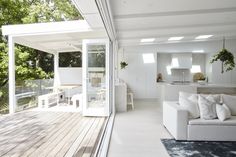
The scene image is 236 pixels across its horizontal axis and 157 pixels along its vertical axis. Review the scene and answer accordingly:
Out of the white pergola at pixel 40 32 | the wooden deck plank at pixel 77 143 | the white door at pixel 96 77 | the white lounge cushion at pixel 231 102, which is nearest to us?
the wooden deck plank at pixel 77 143

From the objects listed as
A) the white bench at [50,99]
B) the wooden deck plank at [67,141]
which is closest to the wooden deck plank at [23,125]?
the wooden deck plank at [67,141]

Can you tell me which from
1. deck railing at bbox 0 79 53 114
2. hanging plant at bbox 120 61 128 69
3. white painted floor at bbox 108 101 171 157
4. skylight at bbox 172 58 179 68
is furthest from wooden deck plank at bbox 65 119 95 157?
skylight at bbox 172 58 179 68

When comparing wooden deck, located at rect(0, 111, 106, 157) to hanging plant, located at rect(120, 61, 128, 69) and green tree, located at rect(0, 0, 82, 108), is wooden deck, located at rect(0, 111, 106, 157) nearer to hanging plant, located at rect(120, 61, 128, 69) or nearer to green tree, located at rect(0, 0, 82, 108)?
hanging plant, located at rect(120, 61, 128, 69)

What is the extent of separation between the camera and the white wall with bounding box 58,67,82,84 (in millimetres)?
10531

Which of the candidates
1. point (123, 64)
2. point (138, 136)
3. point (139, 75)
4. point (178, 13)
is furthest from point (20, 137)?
point (139, 75)

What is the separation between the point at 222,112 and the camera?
427 cm

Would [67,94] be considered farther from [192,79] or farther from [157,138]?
[157,138]

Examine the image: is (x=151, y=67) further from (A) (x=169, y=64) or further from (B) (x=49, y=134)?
(B) (x=49, y=134)

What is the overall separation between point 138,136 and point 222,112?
1.68 m

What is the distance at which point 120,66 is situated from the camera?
9.80 metres

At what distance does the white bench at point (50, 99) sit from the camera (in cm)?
810

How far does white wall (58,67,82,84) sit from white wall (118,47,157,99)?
1983 mm

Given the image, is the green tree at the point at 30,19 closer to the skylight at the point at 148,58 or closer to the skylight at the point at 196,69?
the skylight at the point at 148,58

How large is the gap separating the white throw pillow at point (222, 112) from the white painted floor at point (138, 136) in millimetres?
1054
